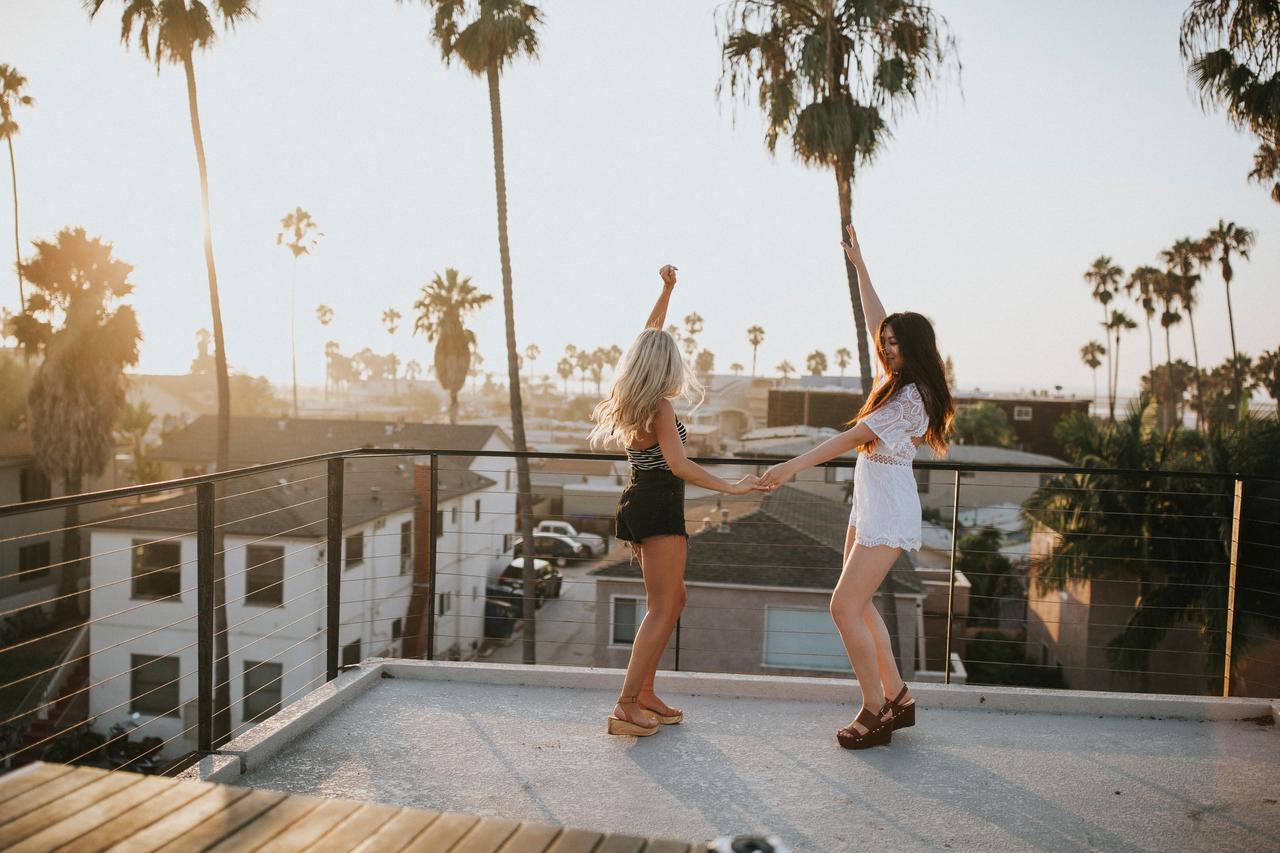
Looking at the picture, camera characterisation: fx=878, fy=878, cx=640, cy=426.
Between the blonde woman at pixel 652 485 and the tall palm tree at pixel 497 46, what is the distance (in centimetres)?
1370

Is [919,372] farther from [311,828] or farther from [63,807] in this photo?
[63,807]

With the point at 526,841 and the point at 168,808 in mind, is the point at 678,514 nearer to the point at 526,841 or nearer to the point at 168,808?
the point at 526,841

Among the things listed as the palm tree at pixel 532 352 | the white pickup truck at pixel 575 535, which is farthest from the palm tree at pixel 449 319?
the palm tree at pixel 532 352

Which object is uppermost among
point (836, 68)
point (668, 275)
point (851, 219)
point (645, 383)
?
point (836, 68)

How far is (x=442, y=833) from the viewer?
182 centimetres

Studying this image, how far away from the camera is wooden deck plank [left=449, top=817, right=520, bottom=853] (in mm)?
1755

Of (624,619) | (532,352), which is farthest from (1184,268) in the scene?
(532,352)

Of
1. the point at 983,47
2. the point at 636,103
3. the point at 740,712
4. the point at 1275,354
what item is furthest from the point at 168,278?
the point at 1275,354

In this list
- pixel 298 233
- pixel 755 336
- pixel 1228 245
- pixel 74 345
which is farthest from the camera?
pixel 755 336

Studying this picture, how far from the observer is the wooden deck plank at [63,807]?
1727 mm

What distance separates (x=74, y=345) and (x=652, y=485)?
83.5ft

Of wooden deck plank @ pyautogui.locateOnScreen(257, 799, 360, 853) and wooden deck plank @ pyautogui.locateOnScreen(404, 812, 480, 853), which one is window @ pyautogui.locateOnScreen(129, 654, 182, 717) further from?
wooden deck plank @ pyautogui.locateOnScreen(404, 812, 480, 853)

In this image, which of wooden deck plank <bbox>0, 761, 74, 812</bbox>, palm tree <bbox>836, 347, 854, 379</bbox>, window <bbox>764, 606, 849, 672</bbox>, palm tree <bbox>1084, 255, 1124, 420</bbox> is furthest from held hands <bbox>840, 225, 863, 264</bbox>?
palm tree <bbox>836, 347, 854, 379</bbox>

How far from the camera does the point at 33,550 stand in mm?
23656
